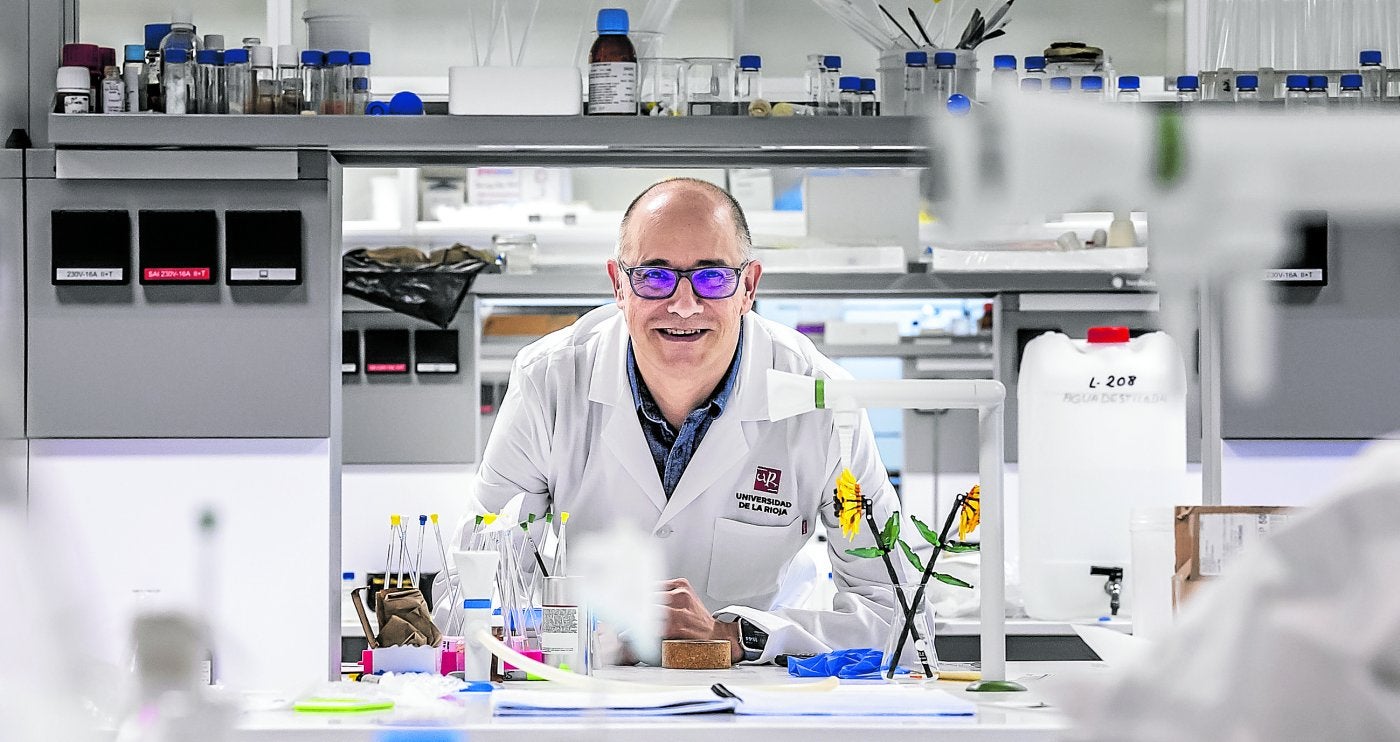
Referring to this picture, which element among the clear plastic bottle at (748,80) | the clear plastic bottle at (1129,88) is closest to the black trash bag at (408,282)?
the clear plastic bottle at (748,80)

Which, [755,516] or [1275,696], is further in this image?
[755,516]

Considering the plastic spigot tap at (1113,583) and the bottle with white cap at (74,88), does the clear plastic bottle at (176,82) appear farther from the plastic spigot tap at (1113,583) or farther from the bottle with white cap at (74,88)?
the plastic spigot tap at (1113,583)

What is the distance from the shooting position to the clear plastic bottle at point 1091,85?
231 cm

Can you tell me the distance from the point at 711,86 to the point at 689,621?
35.6 inches

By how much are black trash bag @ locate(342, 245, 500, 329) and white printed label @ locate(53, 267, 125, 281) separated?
1.34 metres

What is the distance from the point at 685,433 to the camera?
258cm

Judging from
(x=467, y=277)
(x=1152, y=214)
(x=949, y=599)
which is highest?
(x=467, y=277)

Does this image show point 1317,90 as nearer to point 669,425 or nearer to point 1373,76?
point 1373,76

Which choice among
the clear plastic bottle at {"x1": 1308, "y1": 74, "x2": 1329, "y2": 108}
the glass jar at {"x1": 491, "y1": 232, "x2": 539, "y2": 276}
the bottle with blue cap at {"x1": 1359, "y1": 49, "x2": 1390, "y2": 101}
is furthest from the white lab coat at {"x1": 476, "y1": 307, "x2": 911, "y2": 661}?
the glass jar at {"x1": 491, "y1": 232, "x2": 539, "y2": 276}

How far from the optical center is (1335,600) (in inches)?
16.5

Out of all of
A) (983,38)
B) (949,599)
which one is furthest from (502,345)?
(983,38)

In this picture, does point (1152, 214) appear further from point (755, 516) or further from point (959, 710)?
point (755, 516)

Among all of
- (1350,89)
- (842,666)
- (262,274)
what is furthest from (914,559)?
(262,274)

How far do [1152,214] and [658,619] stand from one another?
58.6 inches
